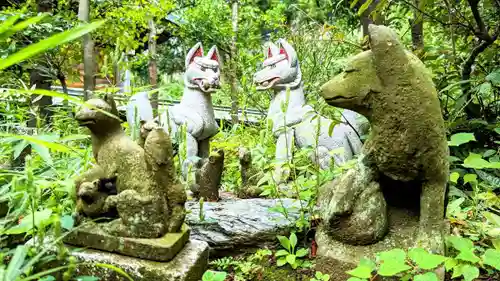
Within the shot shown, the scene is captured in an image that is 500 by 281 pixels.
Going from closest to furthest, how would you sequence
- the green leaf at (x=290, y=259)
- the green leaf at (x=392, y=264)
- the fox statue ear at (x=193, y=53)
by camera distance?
the green leaf at (x=392, y=264) < the green leaf at (x=290, y=259) < the fox statue ear at (x=193, y=53)

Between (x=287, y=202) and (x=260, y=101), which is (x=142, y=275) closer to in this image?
(x=287, y=202)

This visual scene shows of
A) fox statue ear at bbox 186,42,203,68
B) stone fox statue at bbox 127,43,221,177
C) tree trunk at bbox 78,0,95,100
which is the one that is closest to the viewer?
stone fox statue at bbox 127,43,221,177

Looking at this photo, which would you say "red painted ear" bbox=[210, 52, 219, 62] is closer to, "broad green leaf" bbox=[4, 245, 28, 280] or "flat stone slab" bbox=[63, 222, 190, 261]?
"flat stone slab" bbox=[63, 222, 190, 261]

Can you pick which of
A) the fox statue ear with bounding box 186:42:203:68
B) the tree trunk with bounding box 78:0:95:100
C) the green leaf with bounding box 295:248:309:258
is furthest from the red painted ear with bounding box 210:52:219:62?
the green leaf with bounding box 295:248:309:258

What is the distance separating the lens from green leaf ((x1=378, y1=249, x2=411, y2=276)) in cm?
128

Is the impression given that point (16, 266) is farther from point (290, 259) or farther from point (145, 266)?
point (290, 259)

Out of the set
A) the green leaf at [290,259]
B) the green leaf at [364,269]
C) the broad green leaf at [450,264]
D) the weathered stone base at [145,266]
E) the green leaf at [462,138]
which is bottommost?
the green leaf at [290,259]

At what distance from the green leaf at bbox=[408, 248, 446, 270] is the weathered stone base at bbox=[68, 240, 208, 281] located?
2.53 ft

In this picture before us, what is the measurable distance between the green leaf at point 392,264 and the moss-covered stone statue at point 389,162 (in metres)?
0.21

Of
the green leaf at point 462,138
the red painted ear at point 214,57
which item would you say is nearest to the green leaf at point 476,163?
the green leaf at point 462,138

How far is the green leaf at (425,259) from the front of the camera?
50.4 inches

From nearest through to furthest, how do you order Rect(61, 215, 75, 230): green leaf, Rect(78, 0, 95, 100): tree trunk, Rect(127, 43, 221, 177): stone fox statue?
Rect(61, 215, 75, 230): green leaf
Rect(127, 43, 221, 177): stone fox statue
Rect(78, 0, 95, 100): tree trunk

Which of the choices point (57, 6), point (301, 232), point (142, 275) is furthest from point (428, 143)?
point (57, 6)

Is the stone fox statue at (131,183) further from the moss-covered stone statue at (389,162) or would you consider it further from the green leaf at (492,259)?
the green leaf at (492,259)
